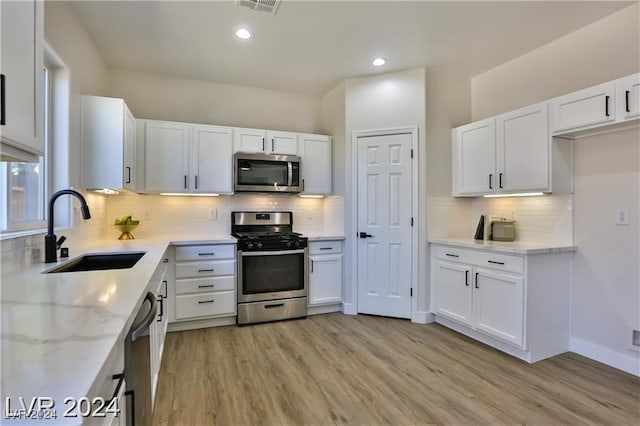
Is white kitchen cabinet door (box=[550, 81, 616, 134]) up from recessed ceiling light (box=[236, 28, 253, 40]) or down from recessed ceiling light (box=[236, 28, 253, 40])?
down

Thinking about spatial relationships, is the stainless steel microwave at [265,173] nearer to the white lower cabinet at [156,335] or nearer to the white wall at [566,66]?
the white lower cabinet at [156,335]

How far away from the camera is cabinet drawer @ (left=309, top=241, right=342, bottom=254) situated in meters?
3.79

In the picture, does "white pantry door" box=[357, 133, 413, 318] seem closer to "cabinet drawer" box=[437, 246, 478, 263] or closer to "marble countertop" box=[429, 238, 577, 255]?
"cabinet drawer" box=[437, 246, 478, 263]

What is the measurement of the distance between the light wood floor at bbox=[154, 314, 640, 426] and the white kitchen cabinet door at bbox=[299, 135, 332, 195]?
172 centimetres

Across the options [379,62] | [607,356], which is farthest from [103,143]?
[607,356]

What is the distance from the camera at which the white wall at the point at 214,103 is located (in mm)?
3707

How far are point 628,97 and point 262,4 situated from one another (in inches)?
105

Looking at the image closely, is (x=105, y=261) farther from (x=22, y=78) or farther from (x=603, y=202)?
(x=603, y=202)

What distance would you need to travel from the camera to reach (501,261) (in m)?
2.81

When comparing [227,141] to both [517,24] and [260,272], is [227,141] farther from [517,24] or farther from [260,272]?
[517,24]

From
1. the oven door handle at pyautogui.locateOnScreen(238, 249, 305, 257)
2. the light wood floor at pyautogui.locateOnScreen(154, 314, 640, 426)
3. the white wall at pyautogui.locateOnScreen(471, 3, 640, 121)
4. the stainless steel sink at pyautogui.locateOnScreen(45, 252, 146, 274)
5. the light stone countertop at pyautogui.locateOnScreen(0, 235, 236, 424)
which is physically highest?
the white wall at pyautogui.locateOnScreen(471, 3, 640, 121)

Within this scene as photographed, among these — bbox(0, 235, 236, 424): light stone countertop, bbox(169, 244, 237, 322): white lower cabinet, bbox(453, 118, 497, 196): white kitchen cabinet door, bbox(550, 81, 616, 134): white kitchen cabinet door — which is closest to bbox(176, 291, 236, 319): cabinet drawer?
bbox(169, 244, 237, 322): white lower cabinet

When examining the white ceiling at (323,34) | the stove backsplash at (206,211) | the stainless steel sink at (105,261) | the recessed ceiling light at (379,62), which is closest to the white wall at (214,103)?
the white ceiling at (323,34)

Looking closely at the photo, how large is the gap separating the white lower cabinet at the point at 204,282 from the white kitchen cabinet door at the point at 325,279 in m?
0.88
